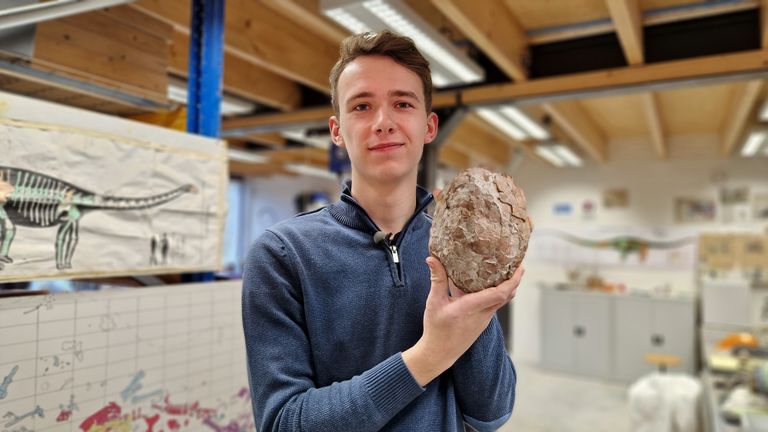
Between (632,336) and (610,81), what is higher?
(610,81)

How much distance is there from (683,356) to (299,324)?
19.8 feet

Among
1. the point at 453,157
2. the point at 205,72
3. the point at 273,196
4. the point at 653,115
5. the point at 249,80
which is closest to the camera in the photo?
the point at 205,72

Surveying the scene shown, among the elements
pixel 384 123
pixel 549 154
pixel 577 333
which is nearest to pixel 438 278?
pixel 384 123

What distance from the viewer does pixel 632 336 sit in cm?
579

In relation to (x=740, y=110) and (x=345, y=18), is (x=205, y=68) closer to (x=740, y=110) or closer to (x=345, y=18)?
(x=345, y=18)

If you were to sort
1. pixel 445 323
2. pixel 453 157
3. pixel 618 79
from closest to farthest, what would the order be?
pixel 445 323 → pixel 618 79 → pixel 453 157

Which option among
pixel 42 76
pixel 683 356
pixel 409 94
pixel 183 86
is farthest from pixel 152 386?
pixel 683 356

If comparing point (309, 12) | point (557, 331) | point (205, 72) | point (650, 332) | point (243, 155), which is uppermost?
point (309, 12)

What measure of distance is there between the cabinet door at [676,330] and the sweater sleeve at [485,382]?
564 centimetres

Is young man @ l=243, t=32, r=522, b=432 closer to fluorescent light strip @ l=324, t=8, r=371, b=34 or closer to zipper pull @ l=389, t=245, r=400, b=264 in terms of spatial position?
zipper pull @ l=389, t=245, r=400, b=264

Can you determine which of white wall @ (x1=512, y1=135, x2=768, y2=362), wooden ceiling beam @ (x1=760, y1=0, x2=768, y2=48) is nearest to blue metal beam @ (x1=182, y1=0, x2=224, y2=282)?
wooden ceiling beam @ (x1=760, y1=0, x2=768, y2=48)

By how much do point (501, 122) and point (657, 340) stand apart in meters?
3.55

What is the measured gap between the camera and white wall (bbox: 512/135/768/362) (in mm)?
5824

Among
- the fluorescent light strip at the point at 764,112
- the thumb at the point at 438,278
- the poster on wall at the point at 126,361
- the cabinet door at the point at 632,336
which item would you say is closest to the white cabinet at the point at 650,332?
the cabinet door at the point at 632,336
